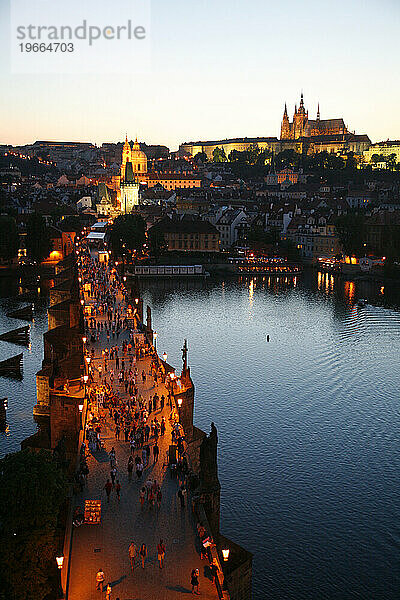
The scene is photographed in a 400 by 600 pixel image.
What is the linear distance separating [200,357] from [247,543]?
22313 millimetres

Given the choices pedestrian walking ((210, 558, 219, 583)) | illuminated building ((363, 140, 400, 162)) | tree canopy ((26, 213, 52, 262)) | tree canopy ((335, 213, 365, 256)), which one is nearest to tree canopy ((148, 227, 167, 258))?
tree canopy ((26, 213, 52, 262))

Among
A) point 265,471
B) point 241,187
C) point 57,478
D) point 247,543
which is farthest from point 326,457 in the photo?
point 241,187

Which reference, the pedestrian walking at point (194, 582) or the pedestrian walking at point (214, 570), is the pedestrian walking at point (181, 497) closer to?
the pedestrian walking at point (214, 570)

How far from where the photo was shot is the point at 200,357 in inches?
1741

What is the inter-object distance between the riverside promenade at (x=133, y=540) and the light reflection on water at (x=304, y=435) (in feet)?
14.1

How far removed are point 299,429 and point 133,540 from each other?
54.4 ft

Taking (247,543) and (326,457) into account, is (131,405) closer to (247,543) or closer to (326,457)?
(247,543)

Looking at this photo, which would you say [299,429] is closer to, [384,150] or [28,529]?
[28,529]

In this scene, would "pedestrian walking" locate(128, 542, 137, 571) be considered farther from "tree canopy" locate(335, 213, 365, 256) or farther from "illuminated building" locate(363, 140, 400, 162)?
"illuminated building" locate(363, 140, 400, 162)

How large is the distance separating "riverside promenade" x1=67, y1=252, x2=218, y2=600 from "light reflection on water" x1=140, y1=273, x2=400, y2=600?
14.1 ft

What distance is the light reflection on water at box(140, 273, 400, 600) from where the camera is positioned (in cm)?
2162

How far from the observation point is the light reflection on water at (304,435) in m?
21.6

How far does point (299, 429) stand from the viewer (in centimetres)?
3192

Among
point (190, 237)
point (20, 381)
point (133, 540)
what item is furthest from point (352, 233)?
point (133, 540)
